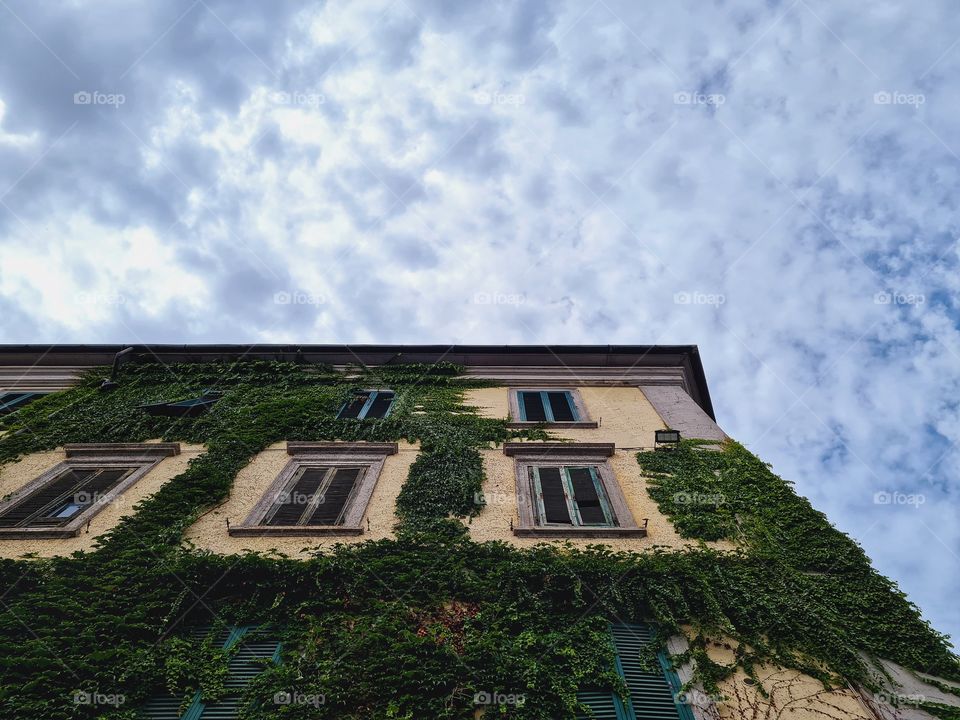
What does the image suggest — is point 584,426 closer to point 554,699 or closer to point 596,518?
point 596,518

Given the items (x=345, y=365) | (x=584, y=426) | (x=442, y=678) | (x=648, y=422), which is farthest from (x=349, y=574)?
(x=345, y=365)

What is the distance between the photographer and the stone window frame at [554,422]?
36.6 feet

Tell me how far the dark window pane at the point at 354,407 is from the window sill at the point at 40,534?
482 cm

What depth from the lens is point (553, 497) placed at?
28.6ft

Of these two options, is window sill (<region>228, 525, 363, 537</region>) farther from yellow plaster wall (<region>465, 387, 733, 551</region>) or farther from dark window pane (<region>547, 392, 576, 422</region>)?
dark window pane (<region>547, 392, 576, 422</region>)

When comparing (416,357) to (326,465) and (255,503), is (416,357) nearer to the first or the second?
(326,465)

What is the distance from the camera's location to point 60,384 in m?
13.7

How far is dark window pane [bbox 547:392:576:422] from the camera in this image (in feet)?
38.9

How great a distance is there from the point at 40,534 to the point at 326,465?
4017mm

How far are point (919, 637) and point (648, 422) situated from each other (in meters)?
5.80

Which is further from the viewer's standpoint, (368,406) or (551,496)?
(368,406)

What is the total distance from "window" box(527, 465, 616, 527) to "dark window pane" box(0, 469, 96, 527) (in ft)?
24.5

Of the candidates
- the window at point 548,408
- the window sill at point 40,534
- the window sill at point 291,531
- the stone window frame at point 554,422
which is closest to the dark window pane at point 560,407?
the window at point 548,408

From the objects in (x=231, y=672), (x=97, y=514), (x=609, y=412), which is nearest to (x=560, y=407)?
(x=609, y=412)
